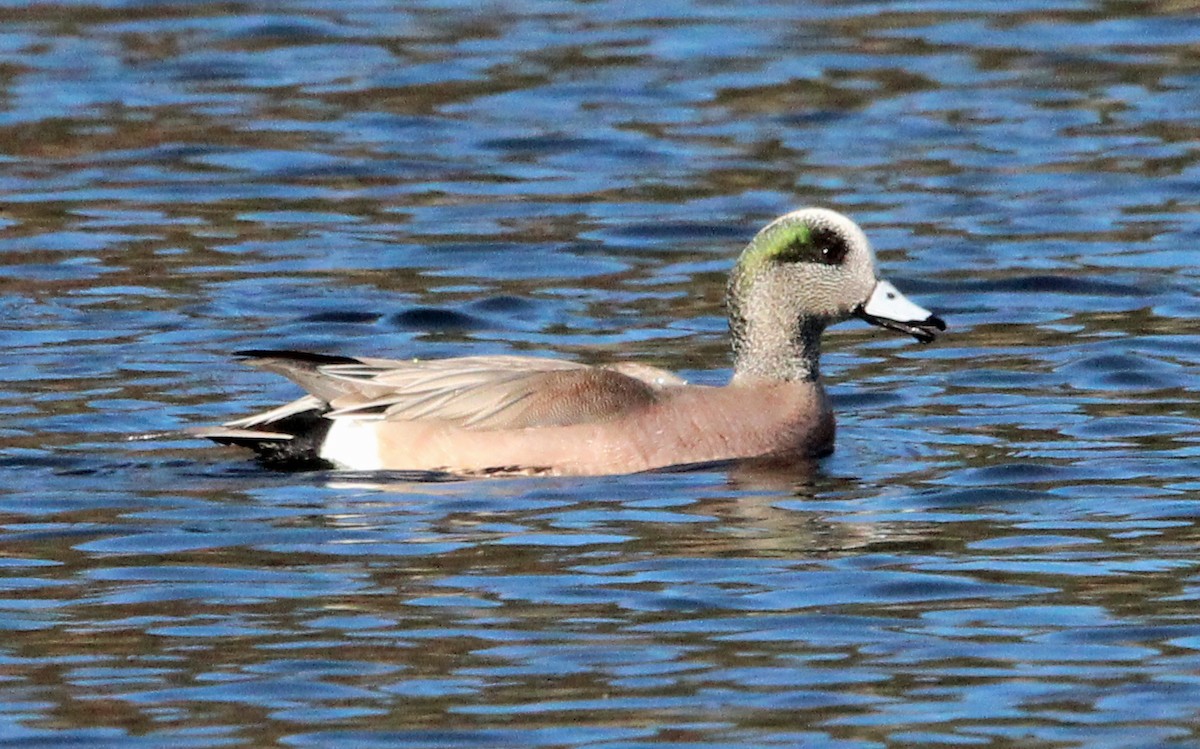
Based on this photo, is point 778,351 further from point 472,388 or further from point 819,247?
point 472,388

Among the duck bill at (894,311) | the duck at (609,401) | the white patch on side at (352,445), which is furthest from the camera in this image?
the duck bill at (894,311)

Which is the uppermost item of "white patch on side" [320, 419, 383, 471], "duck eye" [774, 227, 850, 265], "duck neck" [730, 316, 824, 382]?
"duck eye" [774, 227, 850, 265]

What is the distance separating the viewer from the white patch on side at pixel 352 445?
29.6 ft

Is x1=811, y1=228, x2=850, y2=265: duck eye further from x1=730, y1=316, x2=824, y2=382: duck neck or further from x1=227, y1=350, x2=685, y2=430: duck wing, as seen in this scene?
x1=227, y1=350, x2=685, y2=430: duck wing

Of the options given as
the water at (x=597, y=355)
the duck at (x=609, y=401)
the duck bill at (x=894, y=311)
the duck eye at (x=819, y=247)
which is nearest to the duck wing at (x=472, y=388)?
the duck at (x=609, y=401)

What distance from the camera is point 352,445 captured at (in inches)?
358

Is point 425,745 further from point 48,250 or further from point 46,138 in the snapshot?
point 46,138

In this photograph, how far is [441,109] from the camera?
605 inches

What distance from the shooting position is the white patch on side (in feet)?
29.6

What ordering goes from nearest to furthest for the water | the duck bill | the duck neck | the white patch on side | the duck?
the water, the duck, the white patch on side, the duck bill, the duck neck

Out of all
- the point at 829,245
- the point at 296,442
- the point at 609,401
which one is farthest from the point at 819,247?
the point at 296,442

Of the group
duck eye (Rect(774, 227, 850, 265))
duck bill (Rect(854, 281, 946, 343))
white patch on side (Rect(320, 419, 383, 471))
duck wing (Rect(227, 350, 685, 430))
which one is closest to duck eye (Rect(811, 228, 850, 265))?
duck eye (Rect(774, 227, 850, 265))

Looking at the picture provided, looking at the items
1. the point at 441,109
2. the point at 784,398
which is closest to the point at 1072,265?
the point at 784,398

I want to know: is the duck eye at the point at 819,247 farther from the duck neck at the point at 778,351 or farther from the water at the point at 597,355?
the water at the point at 597,355
